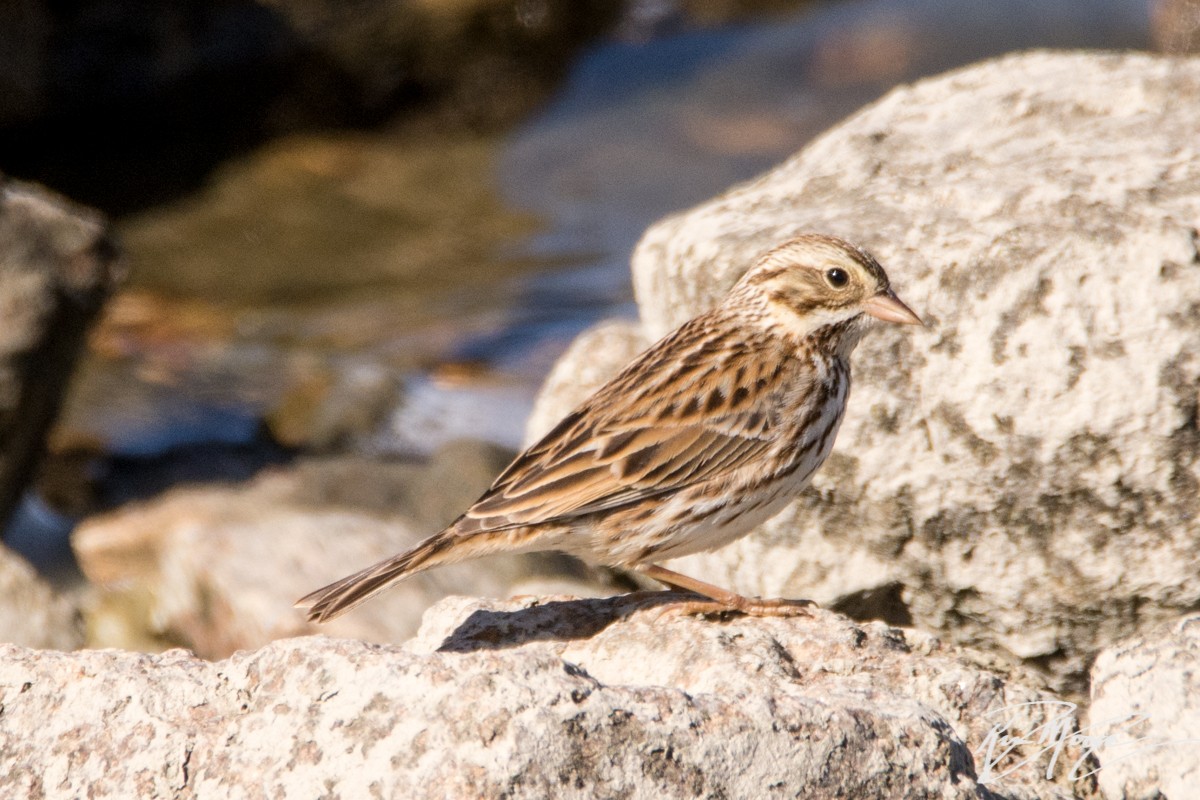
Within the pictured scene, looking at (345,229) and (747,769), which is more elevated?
(747,769)

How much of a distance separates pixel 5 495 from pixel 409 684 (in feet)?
23.3

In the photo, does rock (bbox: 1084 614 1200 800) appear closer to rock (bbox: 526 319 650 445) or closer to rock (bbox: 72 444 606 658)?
rock (bbox: 526 319 650 445)

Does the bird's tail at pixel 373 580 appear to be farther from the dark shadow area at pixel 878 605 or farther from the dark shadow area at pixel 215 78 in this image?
the dark shadow area at pixel 215 78

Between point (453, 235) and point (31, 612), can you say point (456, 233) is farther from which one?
point (31, 612)

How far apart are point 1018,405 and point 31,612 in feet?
18.6

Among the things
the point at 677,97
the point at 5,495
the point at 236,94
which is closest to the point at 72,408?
the point at 5,495

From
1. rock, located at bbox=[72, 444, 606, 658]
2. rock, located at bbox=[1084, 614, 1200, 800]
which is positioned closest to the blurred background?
rock, located at bbox=[72, 444, 606, 658]

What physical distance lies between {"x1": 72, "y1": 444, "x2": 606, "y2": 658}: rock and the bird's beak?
3.45 metres

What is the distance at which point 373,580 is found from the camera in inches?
201

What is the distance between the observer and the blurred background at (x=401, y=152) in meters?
15.1

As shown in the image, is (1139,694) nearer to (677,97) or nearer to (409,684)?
(409,684)

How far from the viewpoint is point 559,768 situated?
385 centimetres
